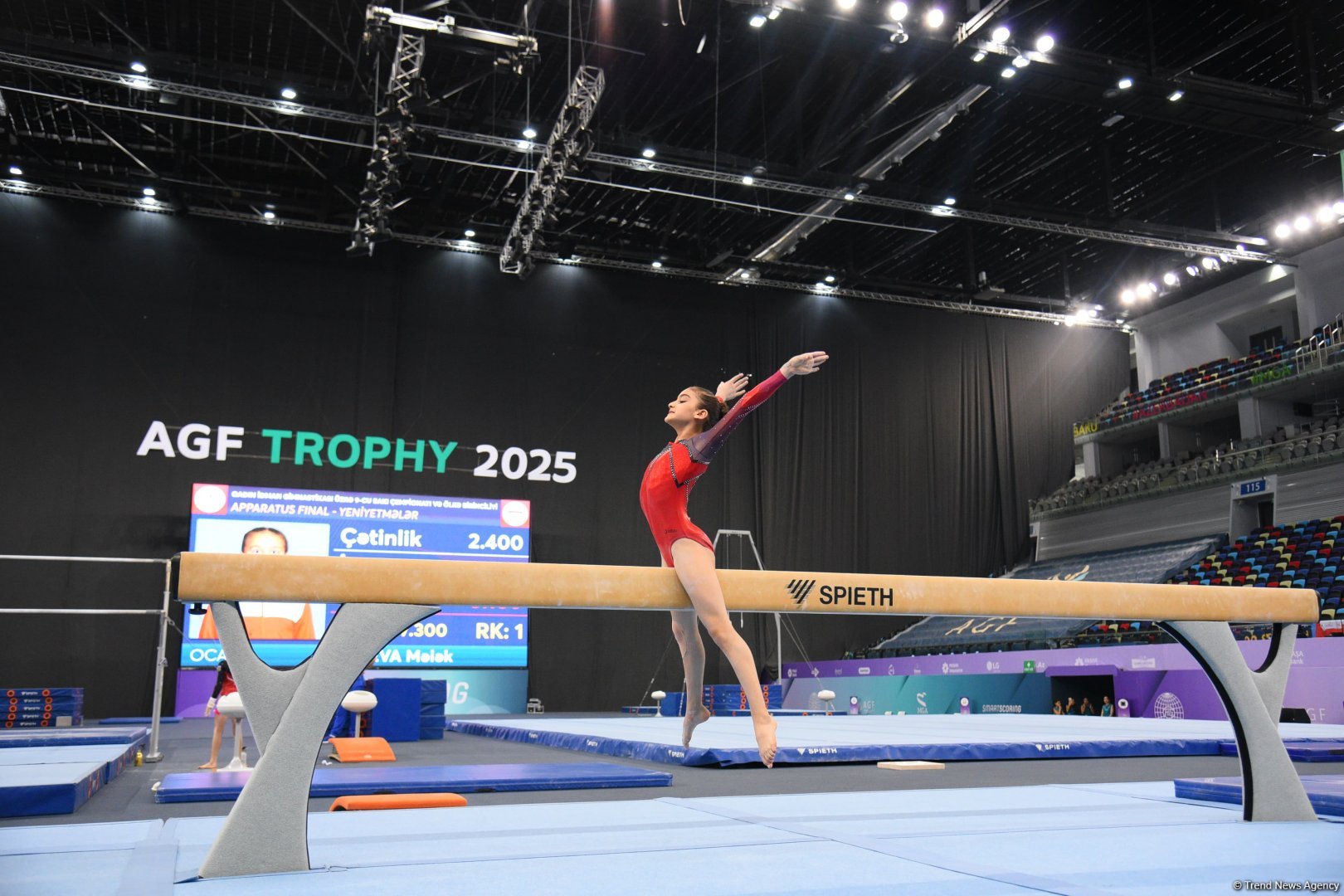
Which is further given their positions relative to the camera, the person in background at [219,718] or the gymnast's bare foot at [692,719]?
the person in background at [219,718]

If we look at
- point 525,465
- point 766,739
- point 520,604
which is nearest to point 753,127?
point 525,465

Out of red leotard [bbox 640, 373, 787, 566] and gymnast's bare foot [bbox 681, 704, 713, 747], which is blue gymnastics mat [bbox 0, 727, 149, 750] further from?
red leotard [bbox 640, 373, 787, 566]

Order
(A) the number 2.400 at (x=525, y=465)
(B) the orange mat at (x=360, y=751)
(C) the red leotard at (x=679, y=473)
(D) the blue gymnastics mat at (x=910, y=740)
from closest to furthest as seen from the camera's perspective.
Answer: (C) the red leotard at (x=679, y=473)
(D) the blue gymnastics mat at (x=910, y=740)
(B) the orange mat at (x=360, y=751)
(A) the number 2.400 at (x=525, y=465)

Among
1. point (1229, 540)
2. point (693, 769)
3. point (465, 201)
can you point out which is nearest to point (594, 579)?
point (693, 769)

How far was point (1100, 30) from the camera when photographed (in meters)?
11.7

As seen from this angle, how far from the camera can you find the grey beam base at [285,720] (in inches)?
87.6

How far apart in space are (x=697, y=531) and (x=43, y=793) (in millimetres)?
2767

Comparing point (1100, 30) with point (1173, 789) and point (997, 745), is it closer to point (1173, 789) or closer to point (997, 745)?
point (997, 745)

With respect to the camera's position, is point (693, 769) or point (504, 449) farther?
point (504, 449)

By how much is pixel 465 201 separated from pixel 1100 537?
1254cm

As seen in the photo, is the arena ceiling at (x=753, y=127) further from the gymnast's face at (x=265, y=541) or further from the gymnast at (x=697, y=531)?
the gymnast at (x=697, y=531)

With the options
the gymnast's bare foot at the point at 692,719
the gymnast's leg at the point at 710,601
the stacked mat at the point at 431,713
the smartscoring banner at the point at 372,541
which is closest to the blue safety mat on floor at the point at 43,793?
the gymnast's bare foot at the point at 692,719

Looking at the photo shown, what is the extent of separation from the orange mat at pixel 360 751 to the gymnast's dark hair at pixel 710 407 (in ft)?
11.8

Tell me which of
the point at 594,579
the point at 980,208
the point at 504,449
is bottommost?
the point at 594,579
